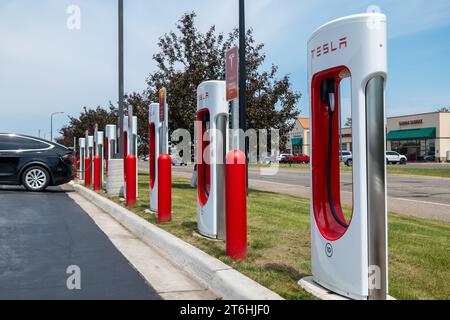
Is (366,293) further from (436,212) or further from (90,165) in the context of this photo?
(90,165)

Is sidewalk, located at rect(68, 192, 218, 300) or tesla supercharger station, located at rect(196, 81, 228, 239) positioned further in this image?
tesla supercharger station, located at rect(196, 81, 228, 239)

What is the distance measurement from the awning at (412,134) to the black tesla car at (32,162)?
56.4 metres

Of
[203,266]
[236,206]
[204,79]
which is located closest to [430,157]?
[204,79]

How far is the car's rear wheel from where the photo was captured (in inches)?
557

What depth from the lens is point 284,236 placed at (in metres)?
6.72

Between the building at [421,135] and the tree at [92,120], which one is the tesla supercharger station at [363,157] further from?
the building at [421,135]

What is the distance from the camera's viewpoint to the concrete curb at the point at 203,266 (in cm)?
412

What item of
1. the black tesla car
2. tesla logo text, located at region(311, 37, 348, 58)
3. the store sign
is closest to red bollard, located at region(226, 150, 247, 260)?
tesla logo text, located at region(311, 37, 348, 58)

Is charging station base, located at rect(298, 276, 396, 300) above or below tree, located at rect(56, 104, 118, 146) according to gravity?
below

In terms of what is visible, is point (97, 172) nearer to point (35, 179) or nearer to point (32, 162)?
point (35, 179)

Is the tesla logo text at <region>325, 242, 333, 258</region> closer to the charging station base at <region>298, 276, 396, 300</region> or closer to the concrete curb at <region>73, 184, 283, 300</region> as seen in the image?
the charging station base at <region>298, 276, 396, 300</region>

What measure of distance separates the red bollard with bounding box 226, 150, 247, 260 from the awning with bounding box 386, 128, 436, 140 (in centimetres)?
6213

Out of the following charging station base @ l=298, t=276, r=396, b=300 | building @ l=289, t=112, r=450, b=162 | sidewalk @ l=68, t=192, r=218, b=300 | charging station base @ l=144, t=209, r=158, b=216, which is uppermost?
building @ l=289, t=112, r=450, b=162
